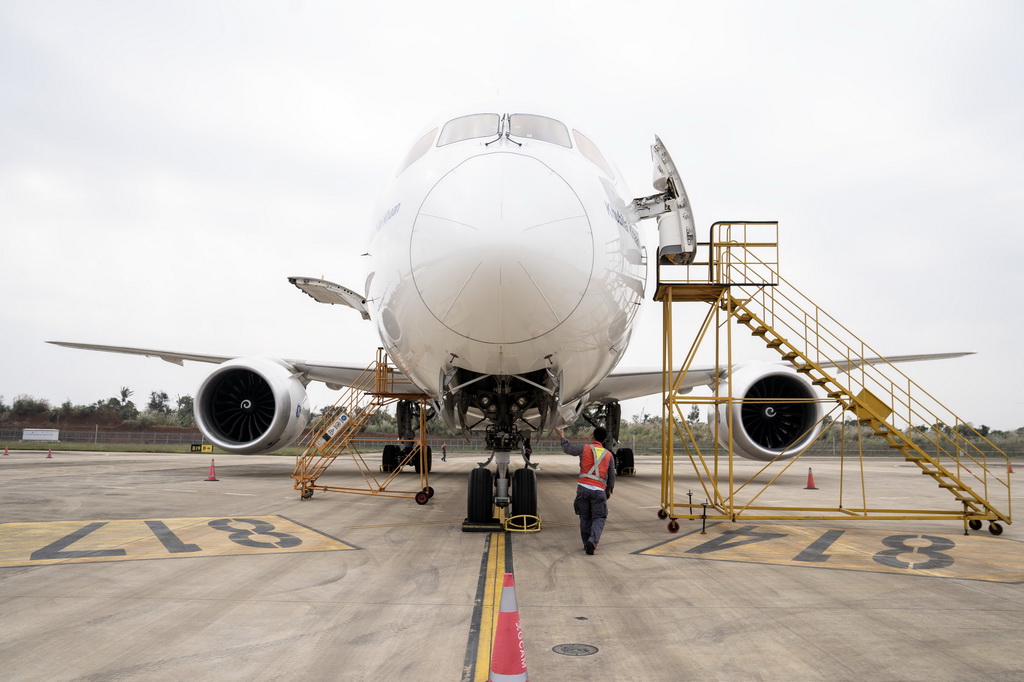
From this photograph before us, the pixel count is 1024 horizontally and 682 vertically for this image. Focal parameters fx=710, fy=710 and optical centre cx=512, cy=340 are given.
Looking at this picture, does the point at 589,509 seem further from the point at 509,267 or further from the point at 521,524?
the point at 509,267

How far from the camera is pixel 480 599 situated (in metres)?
4.77

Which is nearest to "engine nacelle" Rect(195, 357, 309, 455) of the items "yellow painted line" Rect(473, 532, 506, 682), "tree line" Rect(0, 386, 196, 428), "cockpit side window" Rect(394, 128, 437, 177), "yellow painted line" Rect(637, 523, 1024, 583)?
"yellow painted line" Rect(473, 532, 506, 682)

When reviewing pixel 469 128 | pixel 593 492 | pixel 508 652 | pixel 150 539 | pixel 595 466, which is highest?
pixel 469 128

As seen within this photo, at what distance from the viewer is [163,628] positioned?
4023 millimetres

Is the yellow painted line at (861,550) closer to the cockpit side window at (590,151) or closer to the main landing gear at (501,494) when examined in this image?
the main landing gear at (501,494)

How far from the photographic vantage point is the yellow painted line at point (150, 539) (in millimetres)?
6352

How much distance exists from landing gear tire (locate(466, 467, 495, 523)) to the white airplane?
0.04 feet

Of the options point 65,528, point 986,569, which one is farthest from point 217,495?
point 986,569

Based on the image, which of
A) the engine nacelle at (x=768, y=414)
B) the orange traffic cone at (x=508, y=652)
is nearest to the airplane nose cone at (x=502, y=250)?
the orange traffic cone at (x=508, y=652)

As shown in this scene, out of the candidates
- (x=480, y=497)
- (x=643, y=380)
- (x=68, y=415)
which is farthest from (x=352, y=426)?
(x=68, y=415)

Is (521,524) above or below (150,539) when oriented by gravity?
above

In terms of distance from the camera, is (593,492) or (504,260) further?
(593,492)

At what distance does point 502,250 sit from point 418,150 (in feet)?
7.31

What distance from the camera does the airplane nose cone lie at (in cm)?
514
